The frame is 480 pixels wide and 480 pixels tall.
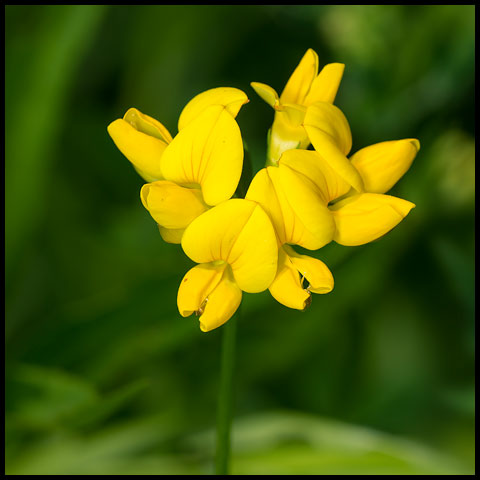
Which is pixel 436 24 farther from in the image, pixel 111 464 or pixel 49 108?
pixel 111 464

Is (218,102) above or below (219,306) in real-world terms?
above

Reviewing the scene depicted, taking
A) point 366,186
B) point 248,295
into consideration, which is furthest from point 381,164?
point 248,295

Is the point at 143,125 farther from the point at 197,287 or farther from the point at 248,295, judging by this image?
the point at 248,295

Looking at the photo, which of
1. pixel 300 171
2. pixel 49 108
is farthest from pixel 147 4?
pixel 300 171

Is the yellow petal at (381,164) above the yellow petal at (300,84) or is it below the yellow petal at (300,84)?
below

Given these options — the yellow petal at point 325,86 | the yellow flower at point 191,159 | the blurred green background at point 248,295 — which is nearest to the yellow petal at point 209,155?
the yellow flower at point 191,159

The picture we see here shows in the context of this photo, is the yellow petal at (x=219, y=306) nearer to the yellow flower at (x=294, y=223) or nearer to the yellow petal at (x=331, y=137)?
the yellow flower at (x=294, y=223)

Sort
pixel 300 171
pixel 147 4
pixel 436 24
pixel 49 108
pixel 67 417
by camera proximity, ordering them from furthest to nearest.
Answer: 1. pixel 147 4
2. pixel 436 24
3. pixel 49 108
4. pixel 67 417
5. pixel 300 171
